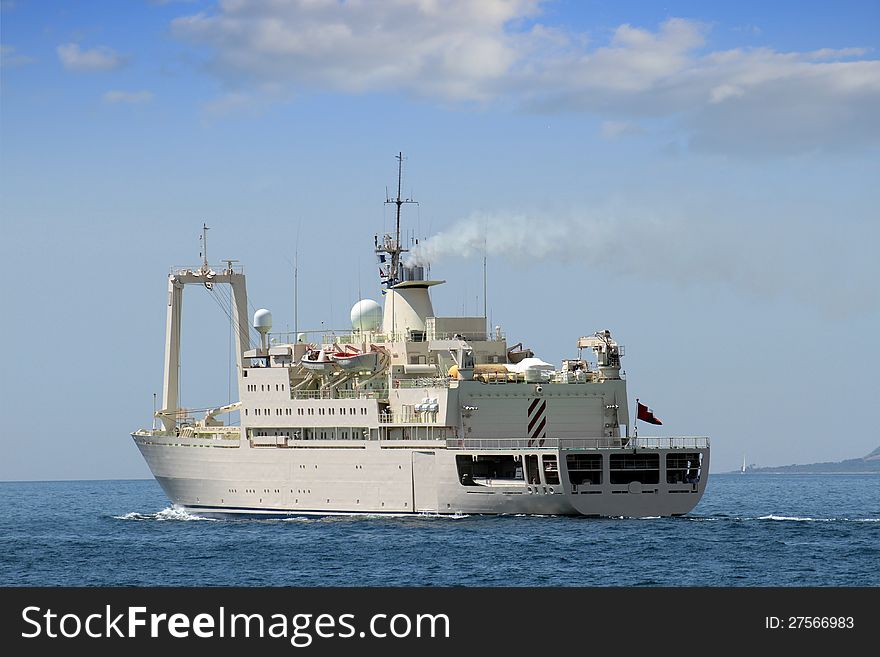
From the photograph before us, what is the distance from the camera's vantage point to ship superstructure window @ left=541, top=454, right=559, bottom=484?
5081 centimetres

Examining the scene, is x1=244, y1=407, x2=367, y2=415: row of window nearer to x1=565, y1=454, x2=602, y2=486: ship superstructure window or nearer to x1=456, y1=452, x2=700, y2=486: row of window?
x1=456, y1=452, x2=700, y2=486: row of window

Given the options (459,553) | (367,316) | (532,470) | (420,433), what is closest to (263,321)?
(367,316)

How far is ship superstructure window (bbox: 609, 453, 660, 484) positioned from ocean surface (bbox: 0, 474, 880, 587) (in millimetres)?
1345

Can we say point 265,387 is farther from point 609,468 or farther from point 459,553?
point 459,553

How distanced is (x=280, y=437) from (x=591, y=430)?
38.6 ft

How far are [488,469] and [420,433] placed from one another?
268 cm

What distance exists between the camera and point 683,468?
52062 millimetres

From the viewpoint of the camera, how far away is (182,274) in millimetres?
66312

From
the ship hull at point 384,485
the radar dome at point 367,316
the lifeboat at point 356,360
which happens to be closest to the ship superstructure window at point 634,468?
the ship hull at point 384,485

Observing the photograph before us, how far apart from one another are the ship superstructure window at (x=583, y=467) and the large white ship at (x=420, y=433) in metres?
0.05

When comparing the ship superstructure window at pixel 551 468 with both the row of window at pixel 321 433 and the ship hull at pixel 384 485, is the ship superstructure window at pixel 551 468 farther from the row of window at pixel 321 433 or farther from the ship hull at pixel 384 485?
the row of window at pixel 321 433

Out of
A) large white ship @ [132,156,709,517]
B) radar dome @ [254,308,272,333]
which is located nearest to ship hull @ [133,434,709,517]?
large white ship @ [132,156,709,517]

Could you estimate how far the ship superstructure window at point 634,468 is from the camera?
51156 millimetres
